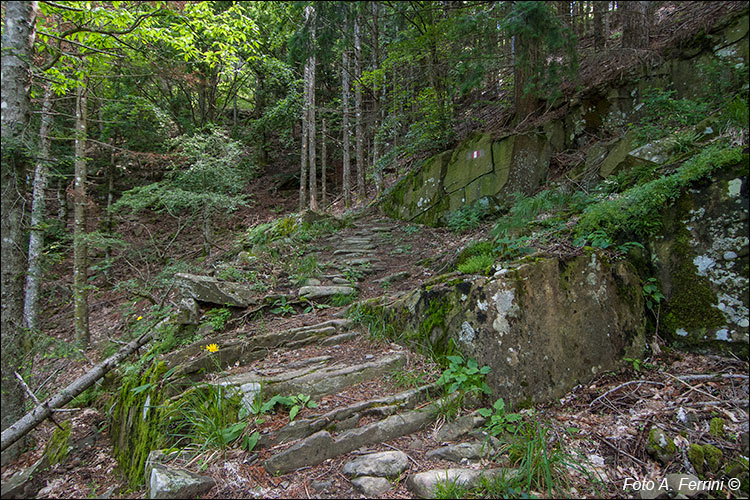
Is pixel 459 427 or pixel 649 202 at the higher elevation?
pixel 649 202

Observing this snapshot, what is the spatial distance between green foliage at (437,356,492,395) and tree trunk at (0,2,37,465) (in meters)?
3.92

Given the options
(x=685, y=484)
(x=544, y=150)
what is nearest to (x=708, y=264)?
(x=685, y=484)

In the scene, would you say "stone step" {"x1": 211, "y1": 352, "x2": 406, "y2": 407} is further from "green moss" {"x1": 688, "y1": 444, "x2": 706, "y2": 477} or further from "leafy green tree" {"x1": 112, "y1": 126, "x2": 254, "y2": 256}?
"leafy green tree" {"x1": 112, "y1": 126, "x2": 254, "y2": 256}

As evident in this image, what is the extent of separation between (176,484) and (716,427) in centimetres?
377

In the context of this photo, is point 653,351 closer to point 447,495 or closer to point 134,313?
point 447,495

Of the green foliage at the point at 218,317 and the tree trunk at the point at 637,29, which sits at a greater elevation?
the tree trunk at the point at 637,29

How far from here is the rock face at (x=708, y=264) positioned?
9.89 feet

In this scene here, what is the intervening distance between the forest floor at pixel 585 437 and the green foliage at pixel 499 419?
0.12 metres

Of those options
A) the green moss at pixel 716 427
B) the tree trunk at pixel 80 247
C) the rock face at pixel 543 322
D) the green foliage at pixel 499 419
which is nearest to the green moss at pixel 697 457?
the green moss at pixel 716 427

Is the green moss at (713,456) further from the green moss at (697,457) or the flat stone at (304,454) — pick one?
the flat stone at (304,454)

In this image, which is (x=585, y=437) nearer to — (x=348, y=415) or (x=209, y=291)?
(x=348, y=415)

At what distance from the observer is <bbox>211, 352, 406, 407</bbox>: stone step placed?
304 centimetres

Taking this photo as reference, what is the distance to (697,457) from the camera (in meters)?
2.27

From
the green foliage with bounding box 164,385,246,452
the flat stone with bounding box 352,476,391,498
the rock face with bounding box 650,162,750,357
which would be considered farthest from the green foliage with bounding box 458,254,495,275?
the green foliage with bounding box 164,385,246,452
